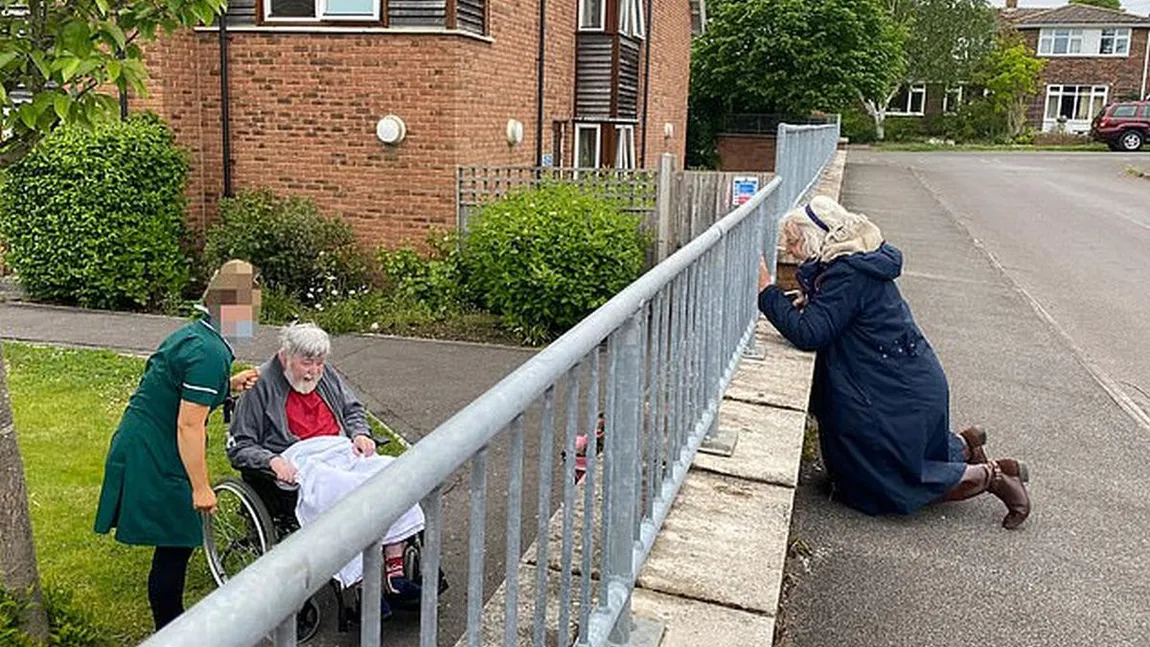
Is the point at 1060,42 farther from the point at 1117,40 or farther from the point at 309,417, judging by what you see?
the point at 309,417

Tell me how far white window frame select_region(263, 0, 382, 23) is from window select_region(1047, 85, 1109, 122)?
189ft

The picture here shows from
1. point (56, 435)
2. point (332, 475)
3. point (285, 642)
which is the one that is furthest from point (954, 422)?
point (285, 642)

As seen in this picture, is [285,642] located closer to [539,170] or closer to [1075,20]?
[539,170]

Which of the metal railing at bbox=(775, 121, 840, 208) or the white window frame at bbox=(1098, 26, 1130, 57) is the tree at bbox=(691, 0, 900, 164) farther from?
the white window frame at bbox=(1098, 26, 1130, 57)

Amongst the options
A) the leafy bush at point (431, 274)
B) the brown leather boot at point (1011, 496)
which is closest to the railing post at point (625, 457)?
the brown leather boot at point (1011, 496)

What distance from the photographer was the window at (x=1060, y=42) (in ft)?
200

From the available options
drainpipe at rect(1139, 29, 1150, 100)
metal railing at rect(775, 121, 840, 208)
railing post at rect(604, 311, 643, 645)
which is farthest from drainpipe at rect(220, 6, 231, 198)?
drainpipe at rect(1139, 29, 1150, 100)

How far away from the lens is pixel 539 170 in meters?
11.7

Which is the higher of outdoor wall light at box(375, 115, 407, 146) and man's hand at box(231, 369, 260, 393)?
outdoor wall light at box(375, 115, 407, 146)

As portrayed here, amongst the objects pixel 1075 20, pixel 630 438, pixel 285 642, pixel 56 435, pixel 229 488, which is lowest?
pixel 56 435

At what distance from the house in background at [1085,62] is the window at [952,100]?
5.09 meters

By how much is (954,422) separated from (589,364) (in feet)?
15.7

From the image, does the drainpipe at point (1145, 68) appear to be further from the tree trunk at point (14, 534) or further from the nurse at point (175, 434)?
the tree trunk at point (14, 534)

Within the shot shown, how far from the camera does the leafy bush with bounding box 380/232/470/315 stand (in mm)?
10984
